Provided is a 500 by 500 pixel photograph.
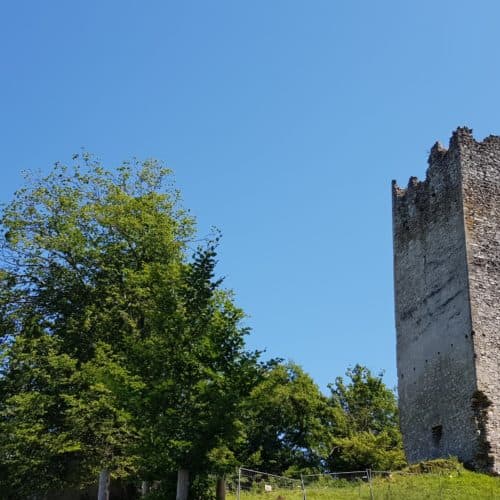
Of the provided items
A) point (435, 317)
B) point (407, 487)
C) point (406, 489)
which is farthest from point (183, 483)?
point (435, 317)

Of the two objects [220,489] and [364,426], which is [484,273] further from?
[364,426]

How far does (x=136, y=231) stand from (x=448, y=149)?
1124cm

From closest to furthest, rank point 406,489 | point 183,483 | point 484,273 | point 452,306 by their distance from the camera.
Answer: point 183,483
point 406,489
point 484,273
point 452,306

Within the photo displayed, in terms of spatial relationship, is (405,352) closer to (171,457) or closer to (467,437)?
(467,437)

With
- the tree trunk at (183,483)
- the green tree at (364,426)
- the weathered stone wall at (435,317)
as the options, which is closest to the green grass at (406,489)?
the weathered stone wall at (435,317)

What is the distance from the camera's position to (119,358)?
21000mm

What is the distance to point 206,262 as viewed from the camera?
59.4 ft

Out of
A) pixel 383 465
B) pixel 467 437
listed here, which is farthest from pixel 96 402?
pixel 383 465

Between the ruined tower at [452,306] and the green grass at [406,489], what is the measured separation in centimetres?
121

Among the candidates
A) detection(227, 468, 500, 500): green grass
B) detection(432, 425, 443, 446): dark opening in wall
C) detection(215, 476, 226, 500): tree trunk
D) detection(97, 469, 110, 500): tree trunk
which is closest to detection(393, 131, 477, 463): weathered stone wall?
detection(432, 425, 443, 446): dark opening in wall

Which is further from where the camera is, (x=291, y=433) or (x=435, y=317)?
(x=291, y=433)

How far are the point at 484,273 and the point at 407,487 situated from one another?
7.58 meters

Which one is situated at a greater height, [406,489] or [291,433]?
[291,433]

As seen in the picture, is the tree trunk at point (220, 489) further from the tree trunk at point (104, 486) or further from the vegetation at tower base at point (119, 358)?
the tree trunk at point (104, 486)
